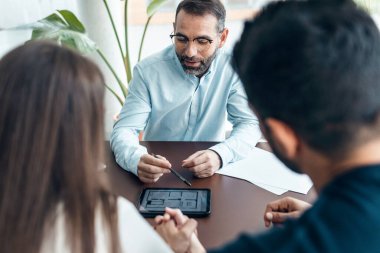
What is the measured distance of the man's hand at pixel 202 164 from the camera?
1248 millimetres

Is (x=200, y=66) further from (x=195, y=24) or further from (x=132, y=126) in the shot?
(x=132, y=126)

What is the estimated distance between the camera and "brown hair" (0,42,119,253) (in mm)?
603

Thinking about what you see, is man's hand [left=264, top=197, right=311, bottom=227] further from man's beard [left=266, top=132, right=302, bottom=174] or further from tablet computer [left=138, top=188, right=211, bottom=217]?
man's beard [left=266, top=132, right=302, bottom=174]

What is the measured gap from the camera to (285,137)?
0.66 m

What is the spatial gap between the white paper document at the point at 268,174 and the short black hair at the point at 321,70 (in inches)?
20.9

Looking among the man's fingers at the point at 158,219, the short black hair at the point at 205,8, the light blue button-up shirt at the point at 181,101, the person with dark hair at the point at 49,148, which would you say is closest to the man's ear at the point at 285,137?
the person with dark hair at the point at 49,148

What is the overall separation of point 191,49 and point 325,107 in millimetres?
1095

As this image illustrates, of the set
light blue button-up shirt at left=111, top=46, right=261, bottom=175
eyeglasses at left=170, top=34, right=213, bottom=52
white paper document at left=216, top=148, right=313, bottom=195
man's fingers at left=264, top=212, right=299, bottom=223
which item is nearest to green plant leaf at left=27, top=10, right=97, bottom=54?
light blue button-up shirt at left=111, top=46, right=261, bottom=175

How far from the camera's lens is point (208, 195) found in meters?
1.13

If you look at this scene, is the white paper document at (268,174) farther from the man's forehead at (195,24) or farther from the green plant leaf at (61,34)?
the green plant leaf at (61,34)

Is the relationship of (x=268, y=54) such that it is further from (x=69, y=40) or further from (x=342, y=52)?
(x=69, y=40)

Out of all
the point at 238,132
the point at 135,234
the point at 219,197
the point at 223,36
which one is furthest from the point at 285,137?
the point at 223,36

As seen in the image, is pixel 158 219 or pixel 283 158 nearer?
pixel 283 158

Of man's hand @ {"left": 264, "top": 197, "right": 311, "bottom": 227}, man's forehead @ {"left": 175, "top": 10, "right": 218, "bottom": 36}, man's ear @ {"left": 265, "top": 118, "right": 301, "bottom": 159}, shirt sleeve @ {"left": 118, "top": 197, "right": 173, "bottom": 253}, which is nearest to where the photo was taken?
man's ear @ {"left": 265, "top": 118, "right": 301, "bottom": 159}
